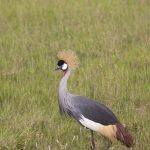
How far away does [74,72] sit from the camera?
721 cm

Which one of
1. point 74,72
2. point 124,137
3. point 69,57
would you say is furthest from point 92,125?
point 74,72

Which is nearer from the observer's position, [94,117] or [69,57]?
[94,117]

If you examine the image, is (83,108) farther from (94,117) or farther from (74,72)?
(74,72)

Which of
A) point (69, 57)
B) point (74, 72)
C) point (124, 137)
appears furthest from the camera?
point (74, 72)

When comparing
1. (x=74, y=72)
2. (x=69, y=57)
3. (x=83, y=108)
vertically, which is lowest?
(x=74, y=72)

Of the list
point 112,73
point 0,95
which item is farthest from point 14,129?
point 112,73

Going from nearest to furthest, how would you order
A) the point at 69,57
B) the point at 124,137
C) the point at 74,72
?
the point at 124,137
the point at 69,57
the point at 74,72

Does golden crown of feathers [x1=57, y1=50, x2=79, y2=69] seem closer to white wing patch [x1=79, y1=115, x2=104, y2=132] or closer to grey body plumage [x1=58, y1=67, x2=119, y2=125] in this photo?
grey body plumage [x1=58, y1=67, x2=119, y2=125]

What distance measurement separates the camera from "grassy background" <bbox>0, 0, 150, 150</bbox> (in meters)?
A: 5.52

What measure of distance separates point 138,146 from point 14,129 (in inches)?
46.2

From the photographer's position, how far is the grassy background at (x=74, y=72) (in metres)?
5.52

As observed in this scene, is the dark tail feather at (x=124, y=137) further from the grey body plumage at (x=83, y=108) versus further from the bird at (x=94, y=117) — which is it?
the grey body plumage at (x=83, y=108)

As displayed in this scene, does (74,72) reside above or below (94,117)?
below

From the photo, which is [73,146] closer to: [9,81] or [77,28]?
[9,81]
